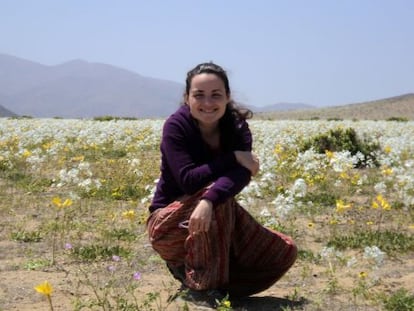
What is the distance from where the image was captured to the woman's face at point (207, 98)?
11.5ft

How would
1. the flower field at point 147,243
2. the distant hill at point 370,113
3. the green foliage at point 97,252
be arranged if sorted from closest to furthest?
the flower field at point 147,243 < the green foliage at point 97,252 < the distant hill at point 370,113

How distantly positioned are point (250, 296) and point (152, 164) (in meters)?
5.62

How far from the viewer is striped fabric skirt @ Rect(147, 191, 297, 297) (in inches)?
136

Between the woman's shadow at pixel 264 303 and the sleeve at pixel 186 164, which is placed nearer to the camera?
the sleeve at pixel 186 164

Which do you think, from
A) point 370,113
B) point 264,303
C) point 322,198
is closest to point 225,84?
point 264,303

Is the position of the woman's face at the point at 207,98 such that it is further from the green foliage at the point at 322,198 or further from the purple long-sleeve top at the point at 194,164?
the green foliage at the point at 322,198

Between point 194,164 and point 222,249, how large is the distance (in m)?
0.52

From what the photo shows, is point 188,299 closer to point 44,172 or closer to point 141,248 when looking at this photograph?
point 141,248

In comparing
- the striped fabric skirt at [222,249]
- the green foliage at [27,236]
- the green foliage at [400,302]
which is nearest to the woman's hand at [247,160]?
the striped fabric skirt at [222,249]

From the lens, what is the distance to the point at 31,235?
17.7 ft

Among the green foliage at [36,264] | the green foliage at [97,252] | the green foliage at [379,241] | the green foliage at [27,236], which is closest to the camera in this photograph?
the green foliage at [36,264]

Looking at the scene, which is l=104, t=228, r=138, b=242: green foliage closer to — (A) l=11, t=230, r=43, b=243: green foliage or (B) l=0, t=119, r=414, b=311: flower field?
(B) l=0, t=119, r=414, b=311: flower field

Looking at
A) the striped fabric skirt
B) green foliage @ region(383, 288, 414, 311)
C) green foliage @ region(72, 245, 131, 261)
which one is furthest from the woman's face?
green foliage @ region(72, 245, 131, 261)

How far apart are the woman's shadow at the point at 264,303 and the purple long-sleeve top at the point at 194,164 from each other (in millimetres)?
739
